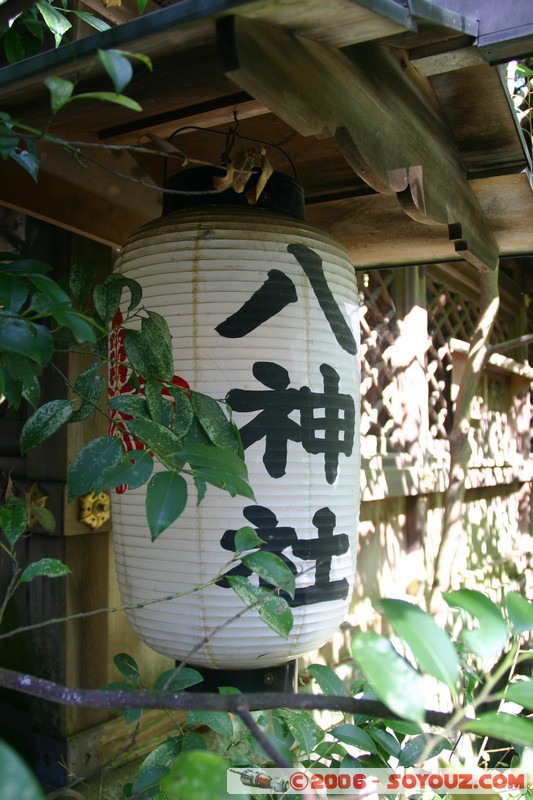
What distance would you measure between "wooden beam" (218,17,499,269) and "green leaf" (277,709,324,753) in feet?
3.95

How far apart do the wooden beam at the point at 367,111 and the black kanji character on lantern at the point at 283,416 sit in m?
0.50

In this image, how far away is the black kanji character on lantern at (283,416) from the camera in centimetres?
167

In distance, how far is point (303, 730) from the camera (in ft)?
4.93

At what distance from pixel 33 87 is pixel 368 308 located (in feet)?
10.2

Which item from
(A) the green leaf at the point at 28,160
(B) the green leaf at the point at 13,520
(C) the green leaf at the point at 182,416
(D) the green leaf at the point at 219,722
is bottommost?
(D) the green leaf at the point at 219,722

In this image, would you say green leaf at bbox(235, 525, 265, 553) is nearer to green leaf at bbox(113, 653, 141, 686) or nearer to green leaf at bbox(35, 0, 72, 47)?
green leaf at bbox(113, 653, 141, 686)

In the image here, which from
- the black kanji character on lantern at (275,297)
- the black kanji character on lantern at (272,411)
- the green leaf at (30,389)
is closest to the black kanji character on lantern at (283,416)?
the black kanji character on lantern at (272,411)

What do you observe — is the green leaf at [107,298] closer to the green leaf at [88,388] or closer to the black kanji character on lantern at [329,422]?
the green leaf at [88,388]

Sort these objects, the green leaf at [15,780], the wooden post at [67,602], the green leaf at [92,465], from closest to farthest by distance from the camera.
A: 1. the green leaf at [15,780]
2. the green leaf at [92,465]
3. the wooden post at [67,602]

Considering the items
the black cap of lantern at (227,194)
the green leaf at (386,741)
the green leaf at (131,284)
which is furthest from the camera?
the black cap of lantern at (227,194)

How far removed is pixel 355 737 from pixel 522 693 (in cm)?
87

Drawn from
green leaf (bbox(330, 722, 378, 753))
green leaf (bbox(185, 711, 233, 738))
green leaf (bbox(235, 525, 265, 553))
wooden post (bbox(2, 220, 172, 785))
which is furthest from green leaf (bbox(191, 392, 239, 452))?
wooden post (bbox(2, 220, 172, 785))

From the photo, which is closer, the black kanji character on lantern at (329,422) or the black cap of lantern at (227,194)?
the black kanji character on lantern at (329,422)

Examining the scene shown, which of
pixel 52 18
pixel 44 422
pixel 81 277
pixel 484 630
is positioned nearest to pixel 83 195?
pixel 52 18
